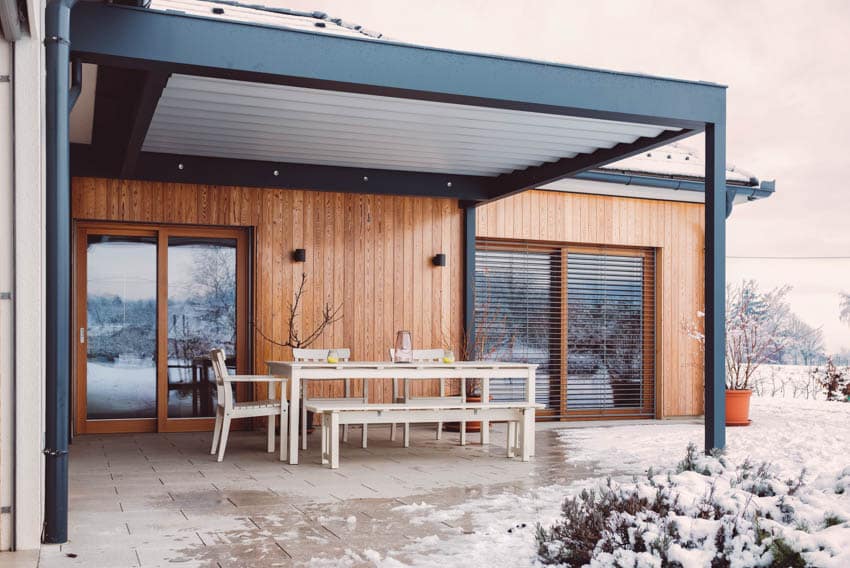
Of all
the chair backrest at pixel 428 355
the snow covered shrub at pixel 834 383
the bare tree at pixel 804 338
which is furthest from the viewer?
the bare tree at pixel 804 338

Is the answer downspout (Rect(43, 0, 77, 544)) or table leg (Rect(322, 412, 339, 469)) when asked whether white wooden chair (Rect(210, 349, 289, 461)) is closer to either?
table leg (Rect(322, 412, 339, 469))

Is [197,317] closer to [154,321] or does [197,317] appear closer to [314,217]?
[154,321]

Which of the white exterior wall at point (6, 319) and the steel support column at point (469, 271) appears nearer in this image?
the white exterior wall at point (6, 319)

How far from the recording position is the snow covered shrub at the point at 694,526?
274 cm

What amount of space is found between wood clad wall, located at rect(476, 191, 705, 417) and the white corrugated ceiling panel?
144cm

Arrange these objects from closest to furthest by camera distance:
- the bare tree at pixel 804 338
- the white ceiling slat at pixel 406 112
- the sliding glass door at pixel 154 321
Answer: the white ceiling slat at pixel 406 112
the sliding glass door at pixel 154 321
the bare tree at pixel 804 338

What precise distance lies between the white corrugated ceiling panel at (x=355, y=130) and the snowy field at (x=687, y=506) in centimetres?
260

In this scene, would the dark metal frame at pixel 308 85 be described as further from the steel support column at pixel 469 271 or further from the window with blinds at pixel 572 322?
the window with blinds at pixel 572 322

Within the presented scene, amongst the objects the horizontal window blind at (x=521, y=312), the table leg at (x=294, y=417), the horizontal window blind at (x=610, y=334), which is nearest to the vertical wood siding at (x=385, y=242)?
the horizontal window blind at (x=610, y=334)

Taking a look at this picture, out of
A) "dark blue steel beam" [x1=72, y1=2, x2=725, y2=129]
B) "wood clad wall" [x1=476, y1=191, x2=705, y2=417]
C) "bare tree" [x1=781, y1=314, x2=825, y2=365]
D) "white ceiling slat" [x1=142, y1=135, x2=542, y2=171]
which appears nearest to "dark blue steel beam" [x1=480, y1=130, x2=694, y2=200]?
"white ceiling slat" [x1=142, y1=135, x2=542, y2=171]

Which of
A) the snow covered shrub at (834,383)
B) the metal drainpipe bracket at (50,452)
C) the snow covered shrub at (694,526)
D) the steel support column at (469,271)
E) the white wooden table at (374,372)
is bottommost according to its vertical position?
the snow covered shrub at (834,383)

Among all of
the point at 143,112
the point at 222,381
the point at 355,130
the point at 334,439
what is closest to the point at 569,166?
the point at 355,130

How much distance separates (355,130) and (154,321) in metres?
2.88

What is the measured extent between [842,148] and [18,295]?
1630 cm
